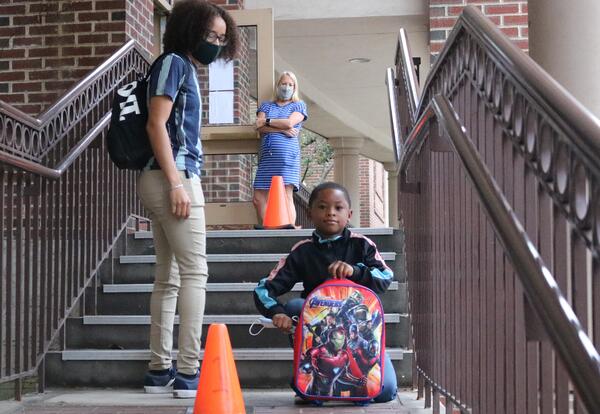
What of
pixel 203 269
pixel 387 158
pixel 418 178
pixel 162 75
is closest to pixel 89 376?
pixel 203 269

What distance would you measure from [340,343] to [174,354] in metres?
1.31

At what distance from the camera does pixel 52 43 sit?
265 inches

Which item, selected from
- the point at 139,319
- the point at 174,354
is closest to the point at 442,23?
the point at 139,319

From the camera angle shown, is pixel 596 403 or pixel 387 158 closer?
pixel 596 403

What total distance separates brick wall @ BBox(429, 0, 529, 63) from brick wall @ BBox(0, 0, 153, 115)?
249 cm

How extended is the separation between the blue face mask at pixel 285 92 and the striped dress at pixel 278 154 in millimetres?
65

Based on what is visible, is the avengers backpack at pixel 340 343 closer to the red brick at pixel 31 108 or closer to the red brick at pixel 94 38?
the red brick at pixel 94 38

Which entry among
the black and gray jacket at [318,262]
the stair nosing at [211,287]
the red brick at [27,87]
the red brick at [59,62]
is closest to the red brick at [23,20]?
the red brick at [59,62]

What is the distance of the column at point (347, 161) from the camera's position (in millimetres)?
19406

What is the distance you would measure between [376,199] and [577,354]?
29045 mm

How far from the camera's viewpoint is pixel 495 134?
2.61 meters

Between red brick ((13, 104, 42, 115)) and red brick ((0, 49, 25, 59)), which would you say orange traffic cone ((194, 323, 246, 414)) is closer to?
red brick ((13, 104, 42, 115))

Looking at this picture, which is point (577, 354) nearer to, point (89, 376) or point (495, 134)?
point (495, 134)

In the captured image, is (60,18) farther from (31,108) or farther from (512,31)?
(512,31)
